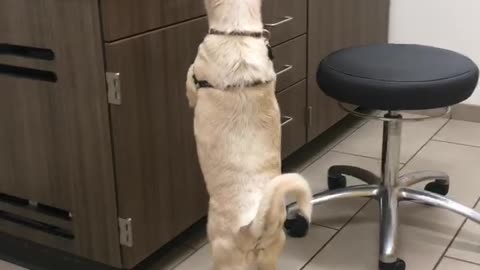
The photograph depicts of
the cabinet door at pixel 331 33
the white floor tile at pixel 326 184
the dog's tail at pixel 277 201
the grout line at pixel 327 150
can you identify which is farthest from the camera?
the grout line at pixel 327 150

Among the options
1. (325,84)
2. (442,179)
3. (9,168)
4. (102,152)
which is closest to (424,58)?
(325,84)

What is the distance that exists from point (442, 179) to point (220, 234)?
980 millimetres

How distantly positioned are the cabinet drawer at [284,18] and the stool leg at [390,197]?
42 cm

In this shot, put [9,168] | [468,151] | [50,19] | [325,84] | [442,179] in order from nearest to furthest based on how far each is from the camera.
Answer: [50,19]
[9,168]
[325,84]
[442,179]
[468,151]

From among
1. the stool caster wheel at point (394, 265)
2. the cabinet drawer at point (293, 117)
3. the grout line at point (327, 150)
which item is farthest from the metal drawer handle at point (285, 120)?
the stool caster wheel at point (394, 265)

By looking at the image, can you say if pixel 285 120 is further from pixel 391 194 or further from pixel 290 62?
pixel 391 194

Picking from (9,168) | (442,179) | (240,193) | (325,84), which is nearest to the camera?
(240,193)

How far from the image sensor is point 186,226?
5.82 ft

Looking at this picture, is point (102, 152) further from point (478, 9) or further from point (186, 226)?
point (478, 9)

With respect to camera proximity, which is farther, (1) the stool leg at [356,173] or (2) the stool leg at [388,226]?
(1) the stool leg at [356,173]

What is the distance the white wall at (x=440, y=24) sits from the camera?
2715 millimetres

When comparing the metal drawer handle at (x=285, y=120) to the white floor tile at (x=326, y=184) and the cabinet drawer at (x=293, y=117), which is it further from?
the white floor tile at (x=326, y=184)

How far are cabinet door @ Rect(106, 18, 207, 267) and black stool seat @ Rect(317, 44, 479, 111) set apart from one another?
1.26 feet

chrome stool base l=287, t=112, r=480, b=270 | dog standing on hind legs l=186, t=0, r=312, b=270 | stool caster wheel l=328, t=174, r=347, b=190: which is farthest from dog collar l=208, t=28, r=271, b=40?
stool caster wheel l=328, t=174, r=347, b=190
